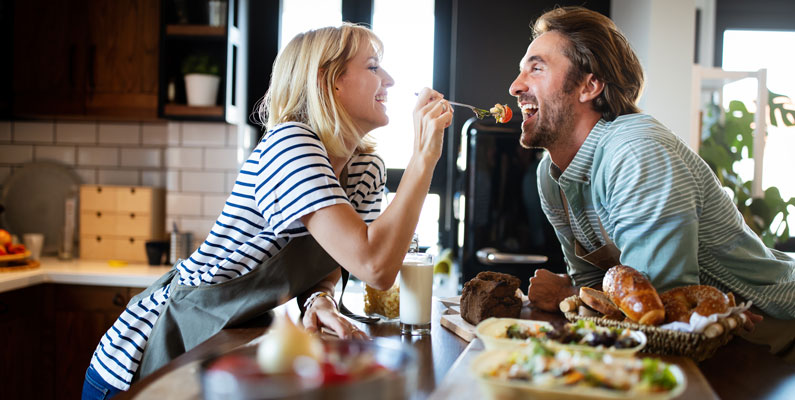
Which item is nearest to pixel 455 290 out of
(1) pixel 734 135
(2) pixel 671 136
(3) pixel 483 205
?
(3) pixel 483 205

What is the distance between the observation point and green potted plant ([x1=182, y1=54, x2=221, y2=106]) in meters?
3.04

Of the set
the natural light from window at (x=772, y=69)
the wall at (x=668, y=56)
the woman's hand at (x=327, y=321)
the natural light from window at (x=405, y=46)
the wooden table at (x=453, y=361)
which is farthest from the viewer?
the natural light from window at (x=772, y=69)

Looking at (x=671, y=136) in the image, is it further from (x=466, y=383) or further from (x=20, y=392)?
(x=20, y=392)

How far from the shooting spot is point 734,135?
321 cm

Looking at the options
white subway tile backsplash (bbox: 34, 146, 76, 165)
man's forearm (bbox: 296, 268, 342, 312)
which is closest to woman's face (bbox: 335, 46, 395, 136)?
man's forearm (bbox: 296, 268, 342, 312)

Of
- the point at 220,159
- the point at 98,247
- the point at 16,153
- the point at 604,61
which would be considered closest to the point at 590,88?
the point at 604,61

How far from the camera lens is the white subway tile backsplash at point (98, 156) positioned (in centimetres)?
342

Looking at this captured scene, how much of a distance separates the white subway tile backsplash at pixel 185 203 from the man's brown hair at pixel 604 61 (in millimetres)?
2130

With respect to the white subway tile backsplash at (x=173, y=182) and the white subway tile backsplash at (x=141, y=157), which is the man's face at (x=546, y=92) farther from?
the white subway tile backsplash at (x=141, y=157)

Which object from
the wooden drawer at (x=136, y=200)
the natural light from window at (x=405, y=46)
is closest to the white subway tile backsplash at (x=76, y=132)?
the wooden drawer at (x=136, y=200)

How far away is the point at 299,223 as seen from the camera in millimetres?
1276

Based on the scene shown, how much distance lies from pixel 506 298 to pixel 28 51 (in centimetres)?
293

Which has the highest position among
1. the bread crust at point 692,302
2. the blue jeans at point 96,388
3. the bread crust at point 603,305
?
the bread crust at point 692,302

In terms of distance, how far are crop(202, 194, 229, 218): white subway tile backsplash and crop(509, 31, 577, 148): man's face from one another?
1903 mm
